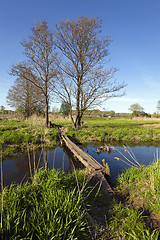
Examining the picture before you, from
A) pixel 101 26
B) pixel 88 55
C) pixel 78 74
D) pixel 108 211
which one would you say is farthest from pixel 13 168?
pixel 101 26

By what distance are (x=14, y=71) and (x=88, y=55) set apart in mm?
9053

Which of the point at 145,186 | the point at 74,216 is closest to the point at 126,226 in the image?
the point at 74,216

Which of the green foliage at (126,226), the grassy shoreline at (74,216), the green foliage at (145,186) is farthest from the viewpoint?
the green foliage at (145,186)

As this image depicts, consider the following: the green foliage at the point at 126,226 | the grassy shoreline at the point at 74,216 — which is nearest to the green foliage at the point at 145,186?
the grassy shoreline at the point at 74,216

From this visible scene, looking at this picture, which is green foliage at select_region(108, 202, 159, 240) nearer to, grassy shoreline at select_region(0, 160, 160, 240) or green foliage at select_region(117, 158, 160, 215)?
grassy shoreline at select_region(0, 160, 160, 240)

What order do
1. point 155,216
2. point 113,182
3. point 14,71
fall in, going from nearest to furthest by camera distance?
1. point 155,216
2. point 113,182
3. point 14,71

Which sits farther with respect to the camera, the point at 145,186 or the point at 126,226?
the point at 145,186

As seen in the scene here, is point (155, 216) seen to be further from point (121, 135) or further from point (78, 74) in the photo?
point (78, 74)

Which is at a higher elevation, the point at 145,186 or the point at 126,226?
the point at 145,186

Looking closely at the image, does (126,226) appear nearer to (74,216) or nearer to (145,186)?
(74,216)

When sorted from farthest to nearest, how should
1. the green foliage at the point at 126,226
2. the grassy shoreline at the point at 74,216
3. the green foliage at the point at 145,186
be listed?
the green foliage at the point at 145,186, the green foliage at the point at 126,226, the grassy shoreline at the point at 74,216

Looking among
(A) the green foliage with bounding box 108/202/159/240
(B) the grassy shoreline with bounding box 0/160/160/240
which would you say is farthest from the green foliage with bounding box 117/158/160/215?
(A) the green foliage with bounding box 108/202/159/240

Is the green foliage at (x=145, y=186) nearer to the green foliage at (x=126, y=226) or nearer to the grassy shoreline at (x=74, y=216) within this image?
the grassy shoreline at (x=74, y=216)

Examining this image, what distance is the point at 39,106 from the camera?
31.8m
